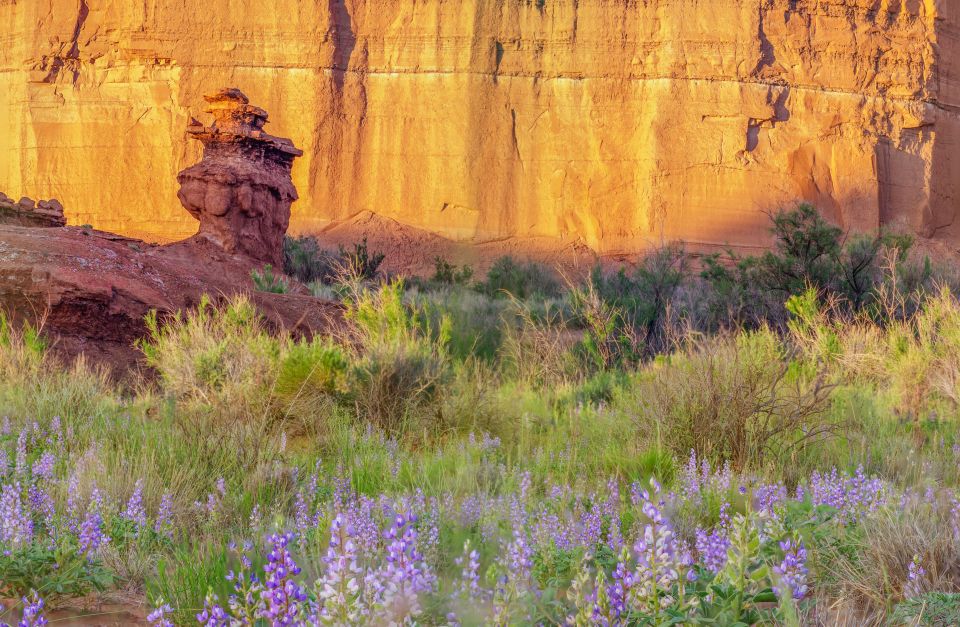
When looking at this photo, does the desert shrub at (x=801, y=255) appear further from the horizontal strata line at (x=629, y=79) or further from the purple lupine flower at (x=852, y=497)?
the horizontal strata line at (x=629, y=79)

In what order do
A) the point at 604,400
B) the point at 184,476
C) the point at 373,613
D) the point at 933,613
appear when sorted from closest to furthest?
the point at 373,613
the point at 933,613
the point at 184,476
the point at 604,400

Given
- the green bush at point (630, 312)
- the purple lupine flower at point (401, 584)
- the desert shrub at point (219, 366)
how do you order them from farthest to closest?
the green bush at point (630, 312) → the desert shrub at point (219, 366) → the purple lupine flower at point (401, 584)

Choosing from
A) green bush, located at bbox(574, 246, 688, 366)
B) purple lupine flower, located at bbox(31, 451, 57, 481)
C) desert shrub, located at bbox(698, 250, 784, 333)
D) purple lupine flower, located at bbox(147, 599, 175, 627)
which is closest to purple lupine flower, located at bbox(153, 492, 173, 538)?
purple lupine flower, located at bbox(31, 451, 57, 481)

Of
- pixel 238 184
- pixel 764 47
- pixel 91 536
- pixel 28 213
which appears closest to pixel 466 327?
pixel 28 213

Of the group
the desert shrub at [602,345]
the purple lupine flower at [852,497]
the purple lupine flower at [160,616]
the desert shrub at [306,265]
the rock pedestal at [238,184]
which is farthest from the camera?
the desert shrub at [306,265]

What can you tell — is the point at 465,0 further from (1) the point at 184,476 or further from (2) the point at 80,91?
(1) the point at 184,476

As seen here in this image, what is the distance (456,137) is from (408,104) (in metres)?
2.47

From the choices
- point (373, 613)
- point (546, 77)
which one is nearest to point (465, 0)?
point (546, 77)

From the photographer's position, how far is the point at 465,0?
112 ft

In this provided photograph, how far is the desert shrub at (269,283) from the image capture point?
13.3 meters

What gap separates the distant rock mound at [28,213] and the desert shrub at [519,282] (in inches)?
414

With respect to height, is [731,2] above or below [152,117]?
above

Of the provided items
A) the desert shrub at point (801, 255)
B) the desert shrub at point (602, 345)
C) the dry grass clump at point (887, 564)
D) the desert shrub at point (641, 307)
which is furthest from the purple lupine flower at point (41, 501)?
the desert shrub at point (801, 255)

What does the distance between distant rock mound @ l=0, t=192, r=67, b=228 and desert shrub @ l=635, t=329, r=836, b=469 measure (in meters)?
10.9
